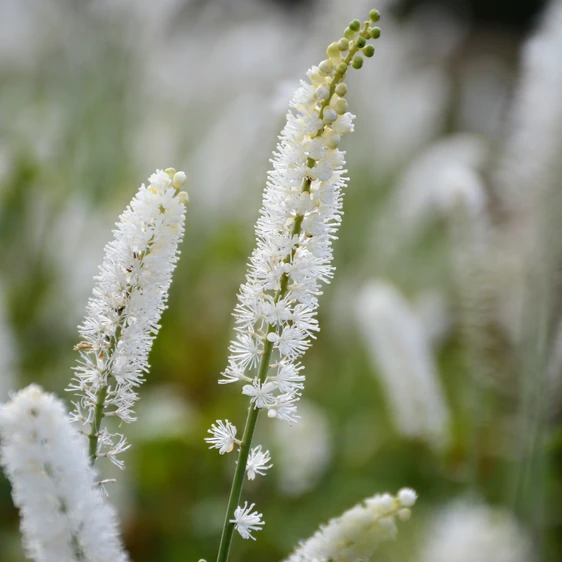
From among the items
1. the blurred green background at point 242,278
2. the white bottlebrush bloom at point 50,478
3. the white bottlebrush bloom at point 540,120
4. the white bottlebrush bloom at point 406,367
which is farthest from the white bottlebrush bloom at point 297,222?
the white bottlebrush bloom at point 406,367

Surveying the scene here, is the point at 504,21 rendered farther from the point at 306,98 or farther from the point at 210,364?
the point at 306,98

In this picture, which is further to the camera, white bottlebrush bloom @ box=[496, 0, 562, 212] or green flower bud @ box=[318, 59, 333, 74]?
white bottlebrush bloom @ box=[496, 0, 562, 212]

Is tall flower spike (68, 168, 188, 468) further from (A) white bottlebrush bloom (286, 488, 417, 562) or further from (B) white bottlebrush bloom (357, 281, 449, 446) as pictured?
(B) white bottlebrush bloom (357, 281, 449, 446)

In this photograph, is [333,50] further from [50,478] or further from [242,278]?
[242,278]

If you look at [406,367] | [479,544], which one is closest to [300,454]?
[406,367]

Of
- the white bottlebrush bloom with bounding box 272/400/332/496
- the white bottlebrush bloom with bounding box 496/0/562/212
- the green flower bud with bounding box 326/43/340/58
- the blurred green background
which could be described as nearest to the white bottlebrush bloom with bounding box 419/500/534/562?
the blurred green background

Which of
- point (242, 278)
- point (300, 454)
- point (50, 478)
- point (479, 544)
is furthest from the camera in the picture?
point (242, 278)

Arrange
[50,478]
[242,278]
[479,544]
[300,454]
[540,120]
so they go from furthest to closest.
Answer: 1. [242,278]
2. [300,454]
3. [540,120]
4. [479,544]
5. [50,478]
